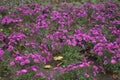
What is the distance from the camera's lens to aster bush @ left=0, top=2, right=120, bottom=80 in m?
5.22

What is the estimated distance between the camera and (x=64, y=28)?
7.13 m

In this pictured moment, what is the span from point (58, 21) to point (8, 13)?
5.37 ft

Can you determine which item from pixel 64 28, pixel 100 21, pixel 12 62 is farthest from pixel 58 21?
pixel 12 62

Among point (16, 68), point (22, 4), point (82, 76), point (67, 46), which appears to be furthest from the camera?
point (22, 4)

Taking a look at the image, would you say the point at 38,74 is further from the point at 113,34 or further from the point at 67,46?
the point at 113,34

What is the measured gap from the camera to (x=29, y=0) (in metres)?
9.82

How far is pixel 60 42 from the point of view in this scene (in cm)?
652

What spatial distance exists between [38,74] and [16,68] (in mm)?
503

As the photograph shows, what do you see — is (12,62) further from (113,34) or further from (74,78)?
(113,34)

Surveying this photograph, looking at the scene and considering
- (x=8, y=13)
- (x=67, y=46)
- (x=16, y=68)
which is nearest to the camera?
(x=16, y=68)

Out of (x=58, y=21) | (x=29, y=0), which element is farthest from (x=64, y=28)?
(x=29, y=0)

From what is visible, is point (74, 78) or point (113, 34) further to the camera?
point (113, 34)

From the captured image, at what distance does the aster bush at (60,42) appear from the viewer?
205 inches

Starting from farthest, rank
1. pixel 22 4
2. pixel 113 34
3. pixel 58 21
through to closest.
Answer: pixel 22 4, pixel 58 21, pixel 113 34
